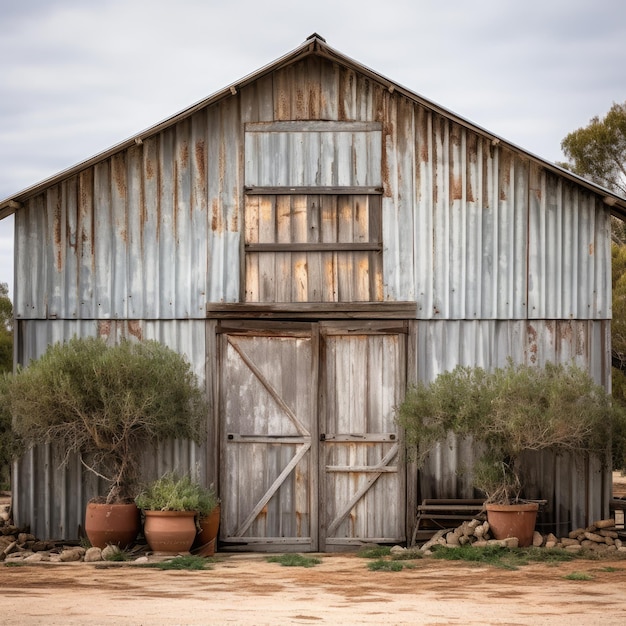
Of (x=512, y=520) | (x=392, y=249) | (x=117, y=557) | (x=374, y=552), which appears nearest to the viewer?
(x=117, y=557)

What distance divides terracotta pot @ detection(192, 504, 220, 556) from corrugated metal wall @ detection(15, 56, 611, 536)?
3.44 ft

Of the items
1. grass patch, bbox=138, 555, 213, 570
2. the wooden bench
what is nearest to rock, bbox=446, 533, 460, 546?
the wooden bench

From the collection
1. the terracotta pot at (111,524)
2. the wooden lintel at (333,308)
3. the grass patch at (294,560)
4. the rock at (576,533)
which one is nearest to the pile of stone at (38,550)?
the terracotta pot at (111,524)

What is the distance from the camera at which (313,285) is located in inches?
580

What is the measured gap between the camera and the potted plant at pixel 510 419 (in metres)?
13.3

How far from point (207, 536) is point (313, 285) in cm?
358

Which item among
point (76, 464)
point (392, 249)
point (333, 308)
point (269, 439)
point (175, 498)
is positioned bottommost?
point (175, 498)

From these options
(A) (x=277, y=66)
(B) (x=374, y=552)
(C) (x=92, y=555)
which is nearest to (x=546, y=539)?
(B) (x=374, y=552)

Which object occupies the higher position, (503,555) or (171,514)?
(171,514)

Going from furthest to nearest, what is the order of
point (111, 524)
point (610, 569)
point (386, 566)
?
1. point (111, 524)
2. point (386, 566)
3. point (610, 569)

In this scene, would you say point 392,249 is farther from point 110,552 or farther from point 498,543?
point 110,552

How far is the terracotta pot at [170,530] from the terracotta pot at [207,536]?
0.40 metres

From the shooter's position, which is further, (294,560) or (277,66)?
(277,66)

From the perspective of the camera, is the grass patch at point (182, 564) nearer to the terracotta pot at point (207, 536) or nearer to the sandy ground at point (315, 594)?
the sandy ground at point (315, 594)
